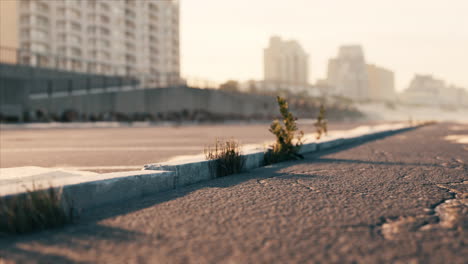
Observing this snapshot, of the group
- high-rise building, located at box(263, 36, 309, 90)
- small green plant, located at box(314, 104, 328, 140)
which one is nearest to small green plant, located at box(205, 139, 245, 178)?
small green plant, located at box(314, 104, 328, 140)

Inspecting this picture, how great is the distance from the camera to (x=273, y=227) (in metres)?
2.93

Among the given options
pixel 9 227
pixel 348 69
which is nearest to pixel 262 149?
pixel 9 227

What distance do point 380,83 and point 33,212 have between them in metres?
198

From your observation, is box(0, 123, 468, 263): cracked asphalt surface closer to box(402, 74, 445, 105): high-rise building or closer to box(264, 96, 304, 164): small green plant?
box(264, 96, 304, 164): small green plant

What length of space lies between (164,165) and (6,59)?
3859cm

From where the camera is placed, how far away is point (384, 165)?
6391 mm

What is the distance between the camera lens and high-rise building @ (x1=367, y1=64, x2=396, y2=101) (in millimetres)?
180900

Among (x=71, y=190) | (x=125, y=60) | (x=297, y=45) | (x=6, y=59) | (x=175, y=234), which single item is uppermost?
(x=297, y=45)

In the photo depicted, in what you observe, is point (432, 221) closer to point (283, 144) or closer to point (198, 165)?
point (198, 165)

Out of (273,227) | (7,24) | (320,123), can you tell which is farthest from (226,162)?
(7,24)

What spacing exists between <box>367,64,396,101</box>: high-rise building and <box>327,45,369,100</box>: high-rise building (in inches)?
652

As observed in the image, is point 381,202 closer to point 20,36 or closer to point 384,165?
point 384,165

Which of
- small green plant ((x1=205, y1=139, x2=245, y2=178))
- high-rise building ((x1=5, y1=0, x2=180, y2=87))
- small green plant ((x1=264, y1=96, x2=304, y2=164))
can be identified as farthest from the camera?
high-rise building ((x1=5, y1=0, x2=180, y2=87))

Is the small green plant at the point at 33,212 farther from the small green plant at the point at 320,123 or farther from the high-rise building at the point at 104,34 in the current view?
the high-rise building at the point at 104,34
